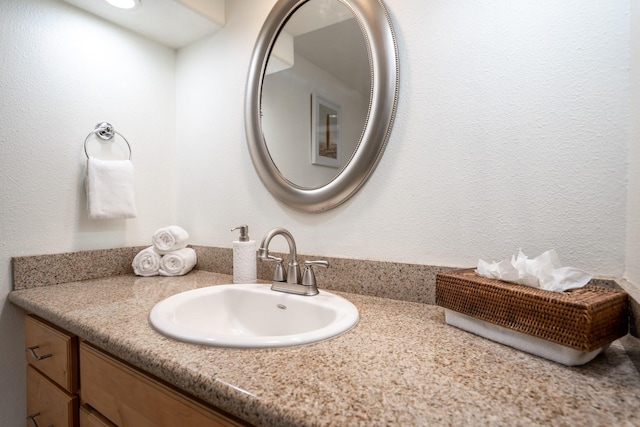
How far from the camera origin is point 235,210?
1.26 meters

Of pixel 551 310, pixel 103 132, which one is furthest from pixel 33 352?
pixel 551 310

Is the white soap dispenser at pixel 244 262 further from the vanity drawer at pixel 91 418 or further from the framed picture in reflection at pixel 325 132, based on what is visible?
the vanity drawer at pixel 91 418

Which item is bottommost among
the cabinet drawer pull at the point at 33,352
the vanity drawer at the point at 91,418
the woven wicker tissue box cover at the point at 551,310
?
the vanity drawer at the point at 91,418

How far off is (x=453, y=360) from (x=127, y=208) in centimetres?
125

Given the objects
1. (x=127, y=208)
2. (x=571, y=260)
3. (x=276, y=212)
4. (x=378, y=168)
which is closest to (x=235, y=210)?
(x=276, y=212)

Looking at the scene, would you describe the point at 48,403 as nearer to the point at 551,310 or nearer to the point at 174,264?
the point at 174,264

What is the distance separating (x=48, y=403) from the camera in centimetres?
89

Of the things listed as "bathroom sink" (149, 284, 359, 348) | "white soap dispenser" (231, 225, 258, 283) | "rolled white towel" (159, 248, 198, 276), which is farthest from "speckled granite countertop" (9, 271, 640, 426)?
"rolled white towel" (159, 248, 198, 276)

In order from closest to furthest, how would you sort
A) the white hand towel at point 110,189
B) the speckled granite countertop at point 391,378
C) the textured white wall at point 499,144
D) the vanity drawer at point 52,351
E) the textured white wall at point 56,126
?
the speckled granite countertop at point 391,378 < the textured white wall at point 499,144 < the vanity drawer at point 52,351 < the textured white wall at point 56,126 < the white hand towel at point 110,189

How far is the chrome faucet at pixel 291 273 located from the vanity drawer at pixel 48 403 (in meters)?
0.58

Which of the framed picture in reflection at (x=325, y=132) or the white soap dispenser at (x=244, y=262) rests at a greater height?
the framed picture in reflection at (x=325, y=132)

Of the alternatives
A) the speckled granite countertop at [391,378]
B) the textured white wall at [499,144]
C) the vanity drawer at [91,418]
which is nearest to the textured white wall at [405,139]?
the textured white wall at [499,144]

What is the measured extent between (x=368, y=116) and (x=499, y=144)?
348 mm

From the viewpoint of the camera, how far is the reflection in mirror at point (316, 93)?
0.94m
